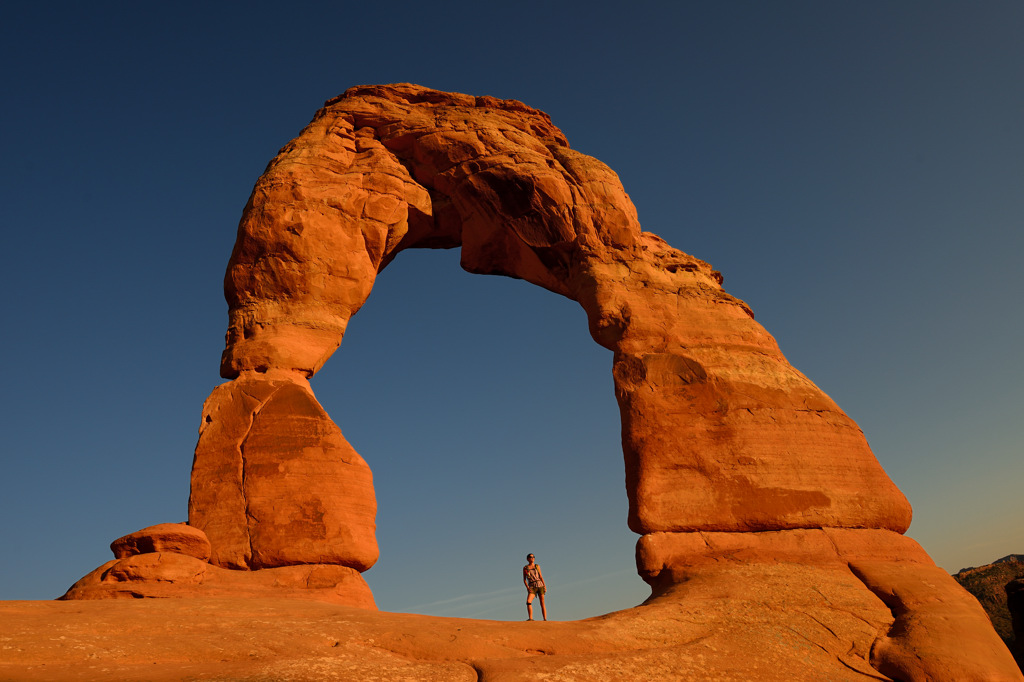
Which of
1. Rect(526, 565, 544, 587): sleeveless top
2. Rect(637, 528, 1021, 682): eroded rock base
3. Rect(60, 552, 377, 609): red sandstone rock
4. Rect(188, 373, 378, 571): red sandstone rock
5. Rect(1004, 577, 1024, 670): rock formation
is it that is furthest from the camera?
Rect(1004, 577, 1024, 670): rock formation

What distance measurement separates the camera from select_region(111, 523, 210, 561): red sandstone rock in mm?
8758

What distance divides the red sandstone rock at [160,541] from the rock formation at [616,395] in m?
0.23

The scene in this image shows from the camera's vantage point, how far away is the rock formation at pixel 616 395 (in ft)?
28.9

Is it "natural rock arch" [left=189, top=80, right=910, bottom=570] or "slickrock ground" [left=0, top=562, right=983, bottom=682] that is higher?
"natural rock arch" [left=189, top=80, right=910, bottom=570]

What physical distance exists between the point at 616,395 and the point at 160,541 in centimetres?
594

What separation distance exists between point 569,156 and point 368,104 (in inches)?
146

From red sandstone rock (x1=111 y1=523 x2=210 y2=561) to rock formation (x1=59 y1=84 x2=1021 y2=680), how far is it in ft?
0.75

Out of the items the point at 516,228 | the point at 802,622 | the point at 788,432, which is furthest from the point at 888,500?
the point at 516,228

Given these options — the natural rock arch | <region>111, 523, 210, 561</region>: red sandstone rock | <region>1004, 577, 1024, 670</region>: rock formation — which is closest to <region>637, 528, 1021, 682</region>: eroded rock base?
the natural rock arch

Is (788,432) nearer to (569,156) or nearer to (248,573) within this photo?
(569,156)

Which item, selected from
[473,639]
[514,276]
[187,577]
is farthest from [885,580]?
[514,276]

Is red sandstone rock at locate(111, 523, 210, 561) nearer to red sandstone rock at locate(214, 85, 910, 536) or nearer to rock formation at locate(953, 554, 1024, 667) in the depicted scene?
red sandstone rock at locate(214, 85, 910, 536)

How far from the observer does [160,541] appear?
8773 mm

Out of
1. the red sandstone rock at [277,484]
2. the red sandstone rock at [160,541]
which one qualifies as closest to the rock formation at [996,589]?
the red sandstone rock at [277,484]
